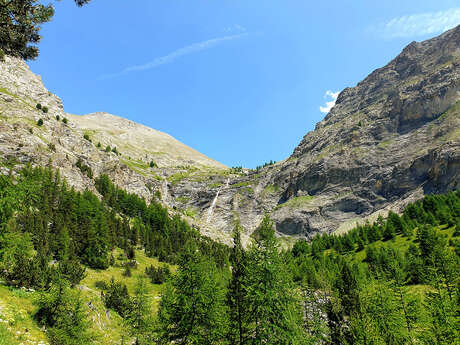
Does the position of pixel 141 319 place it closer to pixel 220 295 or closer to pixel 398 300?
pixel 220 295

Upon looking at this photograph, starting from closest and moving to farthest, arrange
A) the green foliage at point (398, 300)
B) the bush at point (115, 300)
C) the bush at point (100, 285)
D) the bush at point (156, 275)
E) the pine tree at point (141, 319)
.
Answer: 1. the green foliage at point (398, 300)
2. the pine tree at point (141, 319)
3. the bush at point (115, 300)
4. the bush at point (100, 285)
5. the bush at point (156, 275)

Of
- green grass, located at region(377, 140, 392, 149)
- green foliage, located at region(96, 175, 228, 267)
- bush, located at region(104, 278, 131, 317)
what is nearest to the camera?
bush, located at region(104, 278, 131, 317)

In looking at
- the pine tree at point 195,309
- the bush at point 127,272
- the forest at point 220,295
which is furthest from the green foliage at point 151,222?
the pine tree at point 195,309

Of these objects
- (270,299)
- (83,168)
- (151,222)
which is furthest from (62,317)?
(83,168)

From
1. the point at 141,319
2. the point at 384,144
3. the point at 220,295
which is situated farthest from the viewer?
the point at 384,144

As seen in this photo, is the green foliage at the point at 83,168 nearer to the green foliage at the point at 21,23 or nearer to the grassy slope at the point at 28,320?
the grassy slope at the point at 28,320

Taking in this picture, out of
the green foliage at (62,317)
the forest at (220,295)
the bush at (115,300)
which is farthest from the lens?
the bush at (115,300)

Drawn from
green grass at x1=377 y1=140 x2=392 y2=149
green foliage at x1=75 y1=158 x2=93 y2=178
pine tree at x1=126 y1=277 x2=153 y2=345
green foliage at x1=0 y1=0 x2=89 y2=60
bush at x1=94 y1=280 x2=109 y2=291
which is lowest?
pine tree at x1=126 y1=277 x2=153 y2=345

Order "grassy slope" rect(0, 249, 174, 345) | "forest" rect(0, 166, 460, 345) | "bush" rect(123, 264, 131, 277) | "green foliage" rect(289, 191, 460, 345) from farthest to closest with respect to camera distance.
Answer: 1. "bush" rect(123, 264, 131, 277)
2. "green foliage" rect(289, 191, 460, 345)
3. "forest" rect(0, 166, 460, 345)
4. "grassy slope" rect(0, 249, 174, 345)

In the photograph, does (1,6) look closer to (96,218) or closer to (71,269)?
(71,269)

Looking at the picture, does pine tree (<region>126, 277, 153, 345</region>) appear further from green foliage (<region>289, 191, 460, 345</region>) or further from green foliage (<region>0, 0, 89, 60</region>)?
green foliage (<region>0, 0, 89, 60</region>)

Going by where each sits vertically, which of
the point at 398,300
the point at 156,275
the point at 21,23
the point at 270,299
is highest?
the point at 21,23

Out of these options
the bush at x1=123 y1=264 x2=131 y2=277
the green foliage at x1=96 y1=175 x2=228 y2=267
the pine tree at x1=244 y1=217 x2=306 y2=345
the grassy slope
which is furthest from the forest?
the green foliage at x1=96 y1=175 x2=228 y2=267

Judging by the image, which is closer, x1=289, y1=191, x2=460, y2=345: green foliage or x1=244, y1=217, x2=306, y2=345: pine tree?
x1=244, y1=217, x2=306, y2=345: pine tree
